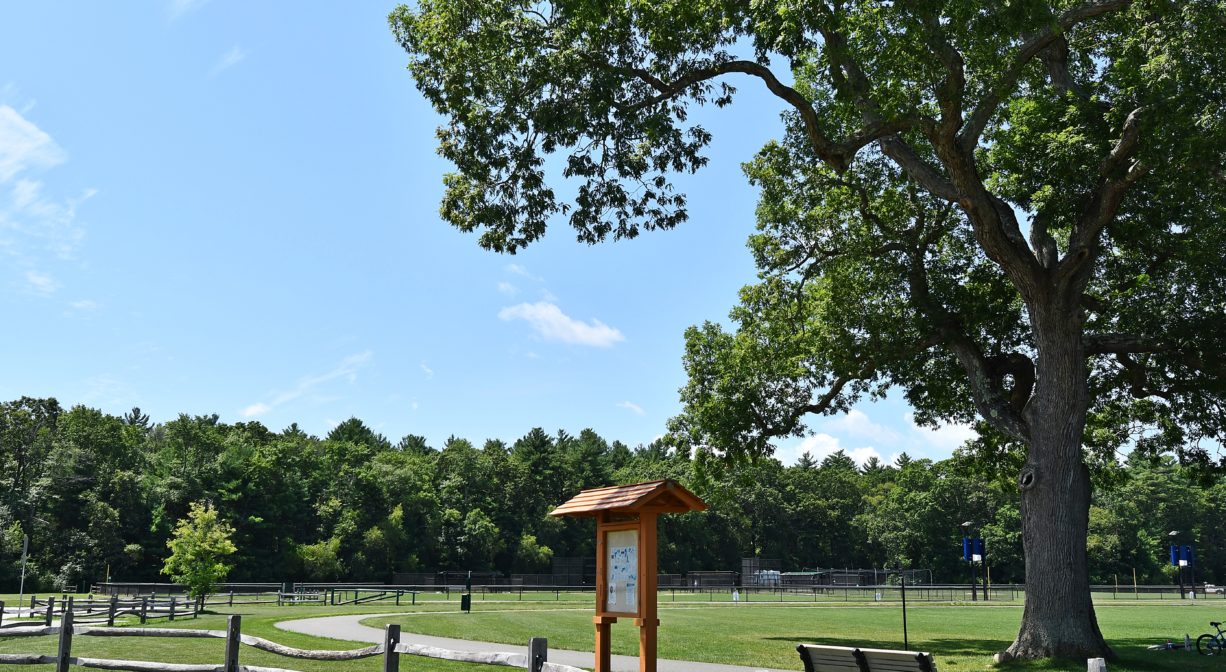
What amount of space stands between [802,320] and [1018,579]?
238ft

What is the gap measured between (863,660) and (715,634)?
55.2 feet

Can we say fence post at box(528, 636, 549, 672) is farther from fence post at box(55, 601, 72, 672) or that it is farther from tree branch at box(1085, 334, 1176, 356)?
tree branch at box(1085, 334, 1176, 356)

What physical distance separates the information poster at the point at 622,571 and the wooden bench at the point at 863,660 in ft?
7.47

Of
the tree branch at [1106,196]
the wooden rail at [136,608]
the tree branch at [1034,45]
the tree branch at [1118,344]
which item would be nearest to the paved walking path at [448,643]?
the wooden rail at [136,608]

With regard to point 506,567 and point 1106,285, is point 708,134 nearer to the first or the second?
point 1106,285

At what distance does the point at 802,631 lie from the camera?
28844 mm

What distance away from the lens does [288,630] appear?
26.5 m

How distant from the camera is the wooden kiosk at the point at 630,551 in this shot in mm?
11508

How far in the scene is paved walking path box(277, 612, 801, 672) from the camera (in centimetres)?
1842

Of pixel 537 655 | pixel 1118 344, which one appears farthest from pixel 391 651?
pixel 1118 344

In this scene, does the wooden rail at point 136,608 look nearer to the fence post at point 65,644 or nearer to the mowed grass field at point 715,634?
the mowed grass field at point 715,634

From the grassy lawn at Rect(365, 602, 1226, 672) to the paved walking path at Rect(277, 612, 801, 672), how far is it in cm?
98

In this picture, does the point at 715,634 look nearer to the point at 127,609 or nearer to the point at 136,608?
the point at 127,609

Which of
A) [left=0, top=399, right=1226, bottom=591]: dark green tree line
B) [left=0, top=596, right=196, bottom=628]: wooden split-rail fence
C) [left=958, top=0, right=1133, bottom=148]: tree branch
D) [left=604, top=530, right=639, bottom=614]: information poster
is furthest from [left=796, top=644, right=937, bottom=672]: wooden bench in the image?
[left=0, top=399, right=1226, bottom=591]: dark green tree line
